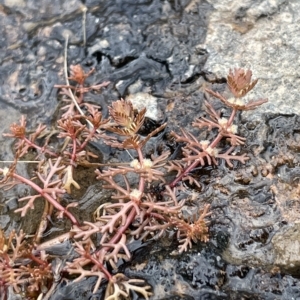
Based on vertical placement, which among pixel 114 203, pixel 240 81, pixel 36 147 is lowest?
pixel 114 203

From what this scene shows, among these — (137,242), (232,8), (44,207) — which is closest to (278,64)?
(232,8)

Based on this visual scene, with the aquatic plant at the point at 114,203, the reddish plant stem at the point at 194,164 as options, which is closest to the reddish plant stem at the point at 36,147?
the aquatic plant at the point at 114,203

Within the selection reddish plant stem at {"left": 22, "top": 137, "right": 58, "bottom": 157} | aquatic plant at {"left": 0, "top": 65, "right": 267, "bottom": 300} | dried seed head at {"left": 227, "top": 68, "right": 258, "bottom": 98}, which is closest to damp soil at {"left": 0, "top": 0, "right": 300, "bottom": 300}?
aquatic plant at {"left": 0, "top": 65, "right": 267, "bottom": 300}

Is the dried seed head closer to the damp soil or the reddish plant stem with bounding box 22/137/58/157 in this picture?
the damp soil

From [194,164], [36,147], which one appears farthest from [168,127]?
[36,147]

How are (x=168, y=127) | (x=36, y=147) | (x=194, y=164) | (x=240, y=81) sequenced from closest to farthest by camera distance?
(x=240, y=81) → (x=194, y=164) → (x=36, y=147) → (x=168, y=127)

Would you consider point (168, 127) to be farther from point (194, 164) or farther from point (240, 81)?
point (240, 81)

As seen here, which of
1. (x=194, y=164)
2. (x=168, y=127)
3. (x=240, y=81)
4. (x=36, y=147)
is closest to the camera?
(x=240, y=81)

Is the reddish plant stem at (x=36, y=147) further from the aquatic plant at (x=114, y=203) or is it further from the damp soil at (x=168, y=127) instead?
the damp soil at (x=168, y=127)
